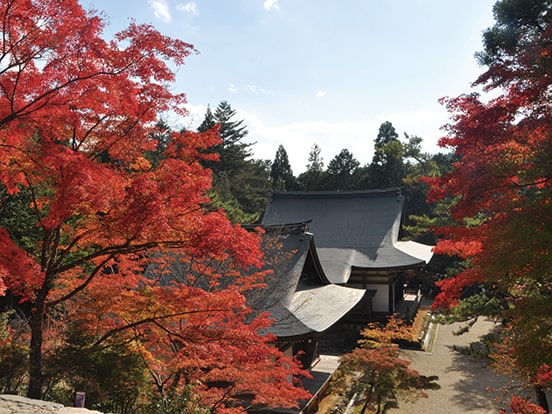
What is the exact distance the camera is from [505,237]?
5.20 meters

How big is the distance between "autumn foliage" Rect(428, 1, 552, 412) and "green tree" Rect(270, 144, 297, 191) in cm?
4203

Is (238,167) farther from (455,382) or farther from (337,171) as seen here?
(455,382)

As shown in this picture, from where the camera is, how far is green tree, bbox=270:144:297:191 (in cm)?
5022

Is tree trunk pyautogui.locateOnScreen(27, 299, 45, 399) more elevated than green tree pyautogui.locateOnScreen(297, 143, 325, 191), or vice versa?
green tree pyautogui.locateOnScreen(297, 143, 325, 191)

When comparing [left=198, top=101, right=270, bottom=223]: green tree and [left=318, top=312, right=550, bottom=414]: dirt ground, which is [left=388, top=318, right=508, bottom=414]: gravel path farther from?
[left=198, top=101, right=270, bottom=223]: green tree

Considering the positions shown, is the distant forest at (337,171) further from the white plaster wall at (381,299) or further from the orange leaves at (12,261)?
the orange leaves at (12,261)

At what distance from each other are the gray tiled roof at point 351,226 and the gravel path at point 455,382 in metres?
3.90

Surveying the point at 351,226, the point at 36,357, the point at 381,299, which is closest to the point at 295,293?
the point at 381,299

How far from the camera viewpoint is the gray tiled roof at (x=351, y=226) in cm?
1866

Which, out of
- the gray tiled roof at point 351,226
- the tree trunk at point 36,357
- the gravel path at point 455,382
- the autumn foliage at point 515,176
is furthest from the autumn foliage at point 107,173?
the gray tiled roof at point 351,226

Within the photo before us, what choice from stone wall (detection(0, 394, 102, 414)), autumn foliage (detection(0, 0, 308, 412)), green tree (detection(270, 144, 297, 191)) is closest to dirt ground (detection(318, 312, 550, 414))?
autumn foliage (detection(0, 0, 308, 412))

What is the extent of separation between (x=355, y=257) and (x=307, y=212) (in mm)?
6517

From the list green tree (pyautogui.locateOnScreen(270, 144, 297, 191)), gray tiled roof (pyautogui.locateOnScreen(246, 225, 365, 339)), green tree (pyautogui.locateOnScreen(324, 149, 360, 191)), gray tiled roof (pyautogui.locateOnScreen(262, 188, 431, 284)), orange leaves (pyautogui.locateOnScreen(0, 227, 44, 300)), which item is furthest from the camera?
green tree (pyautogui.locateOnScreen(270, 144, 297, 191))

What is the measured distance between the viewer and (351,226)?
76.3ft
